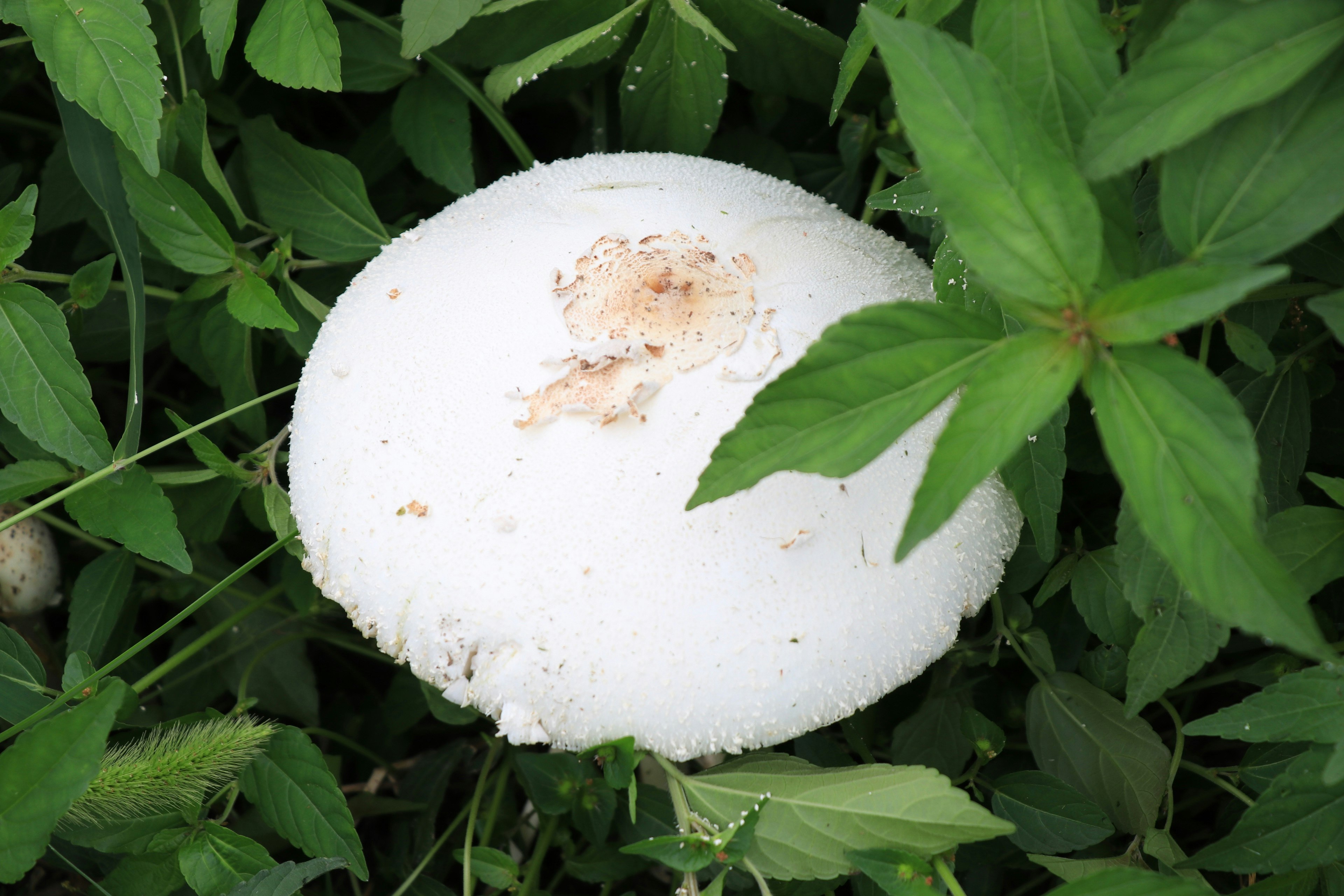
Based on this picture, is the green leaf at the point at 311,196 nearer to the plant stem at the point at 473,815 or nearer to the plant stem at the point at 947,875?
the plant stem at the point at 473,815

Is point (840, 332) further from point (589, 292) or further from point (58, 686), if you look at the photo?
point (58, 686)

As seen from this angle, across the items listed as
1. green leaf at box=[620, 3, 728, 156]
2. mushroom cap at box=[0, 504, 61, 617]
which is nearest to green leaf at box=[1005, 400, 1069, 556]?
green leaf at box=[620, 3, 728, 156]

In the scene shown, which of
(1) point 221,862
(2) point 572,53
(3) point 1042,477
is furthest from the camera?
(2) point 572,53

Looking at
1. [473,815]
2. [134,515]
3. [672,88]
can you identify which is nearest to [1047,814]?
[473,815]

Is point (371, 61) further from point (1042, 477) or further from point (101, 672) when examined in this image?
point (1042, 477)

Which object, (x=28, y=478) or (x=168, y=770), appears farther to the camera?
(x=28, y=478)

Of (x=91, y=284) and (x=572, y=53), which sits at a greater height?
(x=572, y=53)

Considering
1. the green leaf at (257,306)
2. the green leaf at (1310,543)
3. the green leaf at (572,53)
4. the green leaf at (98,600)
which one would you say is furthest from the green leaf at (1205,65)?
the green leaf at (98,600)

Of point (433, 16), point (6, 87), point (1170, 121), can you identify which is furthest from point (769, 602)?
point (6, 87)
